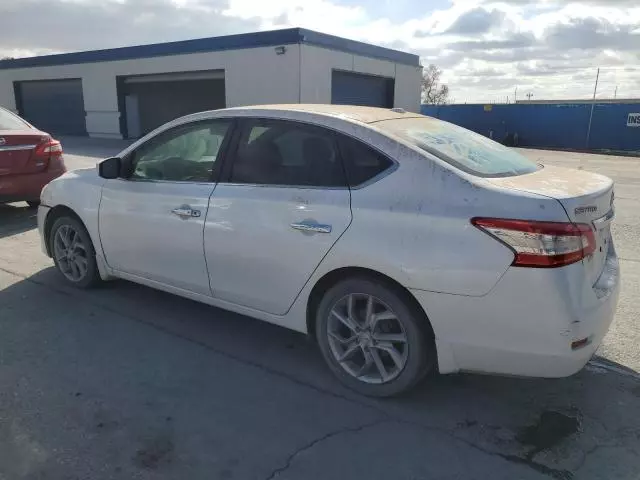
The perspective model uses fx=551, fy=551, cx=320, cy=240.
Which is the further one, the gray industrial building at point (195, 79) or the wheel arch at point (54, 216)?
the gray industrial building at point (195, 79)

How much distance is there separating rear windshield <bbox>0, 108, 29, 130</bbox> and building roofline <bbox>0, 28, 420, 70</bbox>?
1378 centimetres

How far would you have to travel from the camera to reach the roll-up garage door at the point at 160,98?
90.4 feet

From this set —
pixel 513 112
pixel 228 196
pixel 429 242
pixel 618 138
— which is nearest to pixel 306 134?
pixel 228 196

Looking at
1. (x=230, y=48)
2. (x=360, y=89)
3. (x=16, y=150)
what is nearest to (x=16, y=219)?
(x=16, y=150)

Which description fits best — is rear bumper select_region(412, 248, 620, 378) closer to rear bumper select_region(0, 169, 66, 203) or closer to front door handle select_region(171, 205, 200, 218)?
front door handle select_region(171, 205, 200, 218)

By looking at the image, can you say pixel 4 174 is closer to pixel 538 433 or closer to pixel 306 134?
pixel 306 134

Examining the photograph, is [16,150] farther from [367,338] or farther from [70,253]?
[367,338]

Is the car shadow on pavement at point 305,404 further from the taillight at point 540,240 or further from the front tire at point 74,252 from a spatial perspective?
the taillight at point 540,240

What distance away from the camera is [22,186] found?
24.0ft

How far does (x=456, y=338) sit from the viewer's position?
9.36 feet

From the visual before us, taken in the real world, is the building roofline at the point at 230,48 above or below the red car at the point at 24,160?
above

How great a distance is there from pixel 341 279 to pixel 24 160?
19.4 feet

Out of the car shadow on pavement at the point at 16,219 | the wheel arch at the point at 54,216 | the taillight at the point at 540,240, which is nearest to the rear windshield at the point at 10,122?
the car shadow on pavement at the point at 16,219

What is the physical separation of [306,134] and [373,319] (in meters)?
1.21
